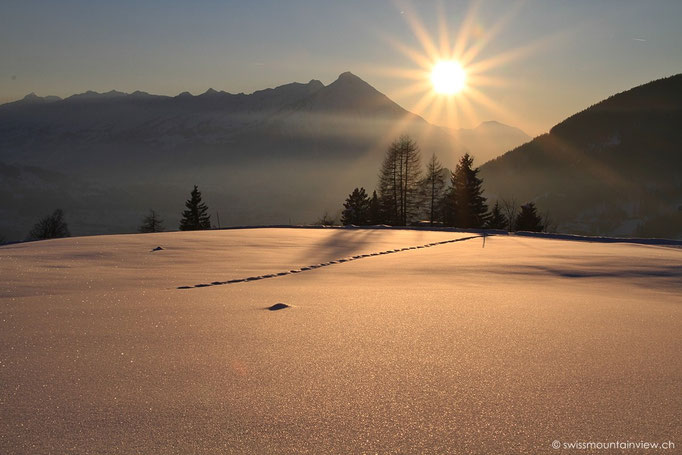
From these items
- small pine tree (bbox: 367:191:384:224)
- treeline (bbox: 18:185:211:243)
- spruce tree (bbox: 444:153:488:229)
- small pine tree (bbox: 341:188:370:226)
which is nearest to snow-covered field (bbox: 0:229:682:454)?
spruce tree (bbox: 444:153:488:229)

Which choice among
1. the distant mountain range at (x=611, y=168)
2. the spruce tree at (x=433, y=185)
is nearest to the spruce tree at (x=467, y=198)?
the spruce tree at (x=433, y=185)

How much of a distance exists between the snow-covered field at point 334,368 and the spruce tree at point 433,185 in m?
44.2

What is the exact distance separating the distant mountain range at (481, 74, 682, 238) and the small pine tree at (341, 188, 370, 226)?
67.7m

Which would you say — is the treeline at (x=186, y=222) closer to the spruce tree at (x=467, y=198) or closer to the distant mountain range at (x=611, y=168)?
the spruce tree at (x=467, y=198)

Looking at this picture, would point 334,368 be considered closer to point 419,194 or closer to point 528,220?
point 528,220

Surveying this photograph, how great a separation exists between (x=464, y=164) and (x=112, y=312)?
147ft

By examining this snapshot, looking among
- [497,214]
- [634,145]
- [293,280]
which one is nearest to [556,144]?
[634,145]

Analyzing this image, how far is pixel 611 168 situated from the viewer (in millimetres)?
116750

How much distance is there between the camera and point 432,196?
4834 centimetres

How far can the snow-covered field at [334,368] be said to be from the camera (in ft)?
5.27

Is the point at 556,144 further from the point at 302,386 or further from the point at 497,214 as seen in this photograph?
the point at 302,386

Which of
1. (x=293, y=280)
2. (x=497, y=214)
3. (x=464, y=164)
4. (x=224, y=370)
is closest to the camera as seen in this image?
(x=224, y=370)

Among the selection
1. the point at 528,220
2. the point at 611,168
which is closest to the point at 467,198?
the point at 528,220

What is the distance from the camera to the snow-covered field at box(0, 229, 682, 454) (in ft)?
5.27
